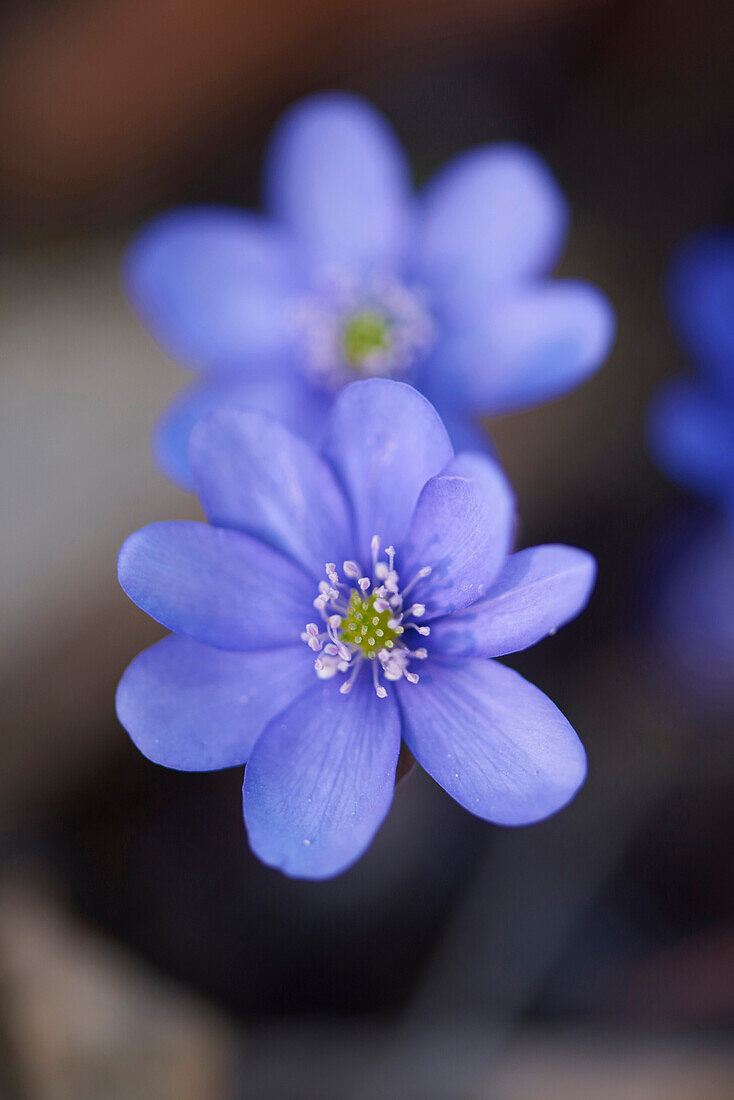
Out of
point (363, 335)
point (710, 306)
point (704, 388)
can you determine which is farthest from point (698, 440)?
point (363, 335)

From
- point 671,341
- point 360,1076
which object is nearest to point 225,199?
point 671,341

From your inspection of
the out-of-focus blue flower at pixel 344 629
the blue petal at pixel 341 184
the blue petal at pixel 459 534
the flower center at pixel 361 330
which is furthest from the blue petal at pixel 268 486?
the blue petal at pixel 341 184

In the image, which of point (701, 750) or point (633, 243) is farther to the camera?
point (633, 243)

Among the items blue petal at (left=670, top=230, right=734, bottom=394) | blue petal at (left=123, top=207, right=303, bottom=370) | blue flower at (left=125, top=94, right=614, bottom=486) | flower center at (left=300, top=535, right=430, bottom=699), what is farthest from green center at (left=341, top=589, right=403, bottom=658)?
blue petal at (left=670, top=230, right=734, bottom=394)

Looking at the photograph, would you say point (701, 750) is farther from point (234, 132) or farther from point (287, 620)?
point (234, 132)

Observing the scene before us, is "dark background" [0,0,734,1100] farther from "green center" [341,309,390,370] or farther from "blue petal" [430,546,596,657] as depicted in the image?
"blue petal" [430,546,596,657]
